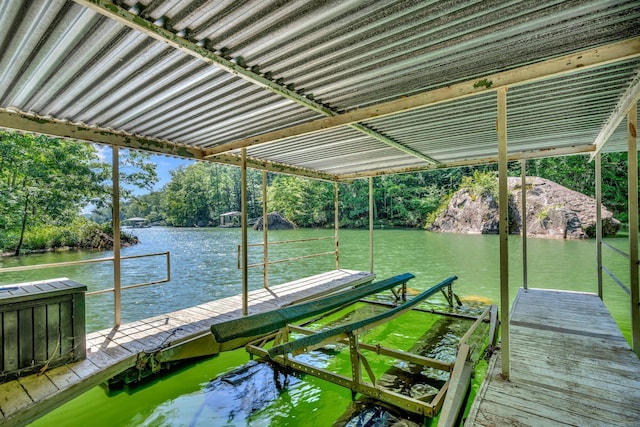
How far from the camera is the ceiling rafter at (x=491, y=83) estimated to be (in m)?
1.85

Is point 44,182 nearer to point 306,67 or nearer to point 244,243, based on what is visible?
point 244,243

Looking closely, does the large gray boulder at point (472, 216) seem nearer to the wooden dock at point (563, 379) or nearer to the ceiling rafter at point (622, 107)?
the ceiling rafter at point (622, 107)

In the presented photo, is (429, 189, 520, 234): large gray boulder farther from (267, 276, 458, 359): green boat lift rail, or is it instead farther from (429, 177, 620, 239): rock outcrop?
(267, 276, 458, 359): green boat lift rail

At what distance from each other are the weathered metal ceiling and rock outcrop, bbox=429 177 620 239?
15.1 metres

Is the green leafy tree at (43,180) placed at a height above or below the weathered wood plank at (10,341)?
above

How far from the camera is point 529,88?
8.53ft

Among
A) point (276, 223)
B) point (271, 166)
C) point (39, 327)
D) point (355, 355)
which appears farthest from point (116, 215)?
point (276, 223)

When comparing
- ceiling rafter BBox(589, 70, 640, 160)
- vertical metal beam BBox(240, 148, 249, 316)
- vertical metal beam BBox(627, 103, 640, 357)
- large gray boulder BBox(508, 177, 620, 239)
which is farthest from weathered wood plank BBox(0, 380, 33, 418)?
large gray boulder BBox(508, 177, 620, 239)

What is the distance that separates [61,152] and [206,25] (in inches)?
502

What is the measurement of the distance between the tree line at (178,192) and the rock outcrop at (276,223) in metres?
1.86

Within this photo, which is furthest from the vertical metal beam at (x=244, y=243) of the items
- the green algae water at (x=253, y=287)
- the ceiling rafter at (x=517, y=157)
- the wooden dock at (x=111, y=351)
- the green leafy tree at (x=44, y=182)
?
the green leafy tree at (x=44, y=182)

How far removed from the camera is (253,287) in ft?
24.1

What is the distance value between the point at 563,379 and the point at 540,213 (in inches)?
703

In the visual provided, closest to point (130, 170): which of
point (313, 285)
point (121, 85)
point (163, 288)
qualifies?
point (163, 288)
